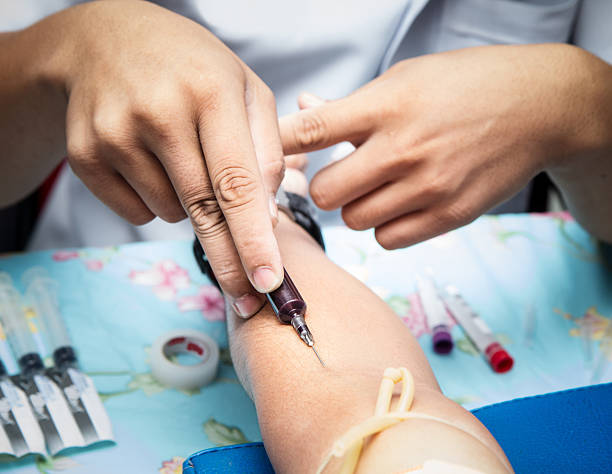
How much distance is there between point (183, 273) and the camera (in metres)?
1.10

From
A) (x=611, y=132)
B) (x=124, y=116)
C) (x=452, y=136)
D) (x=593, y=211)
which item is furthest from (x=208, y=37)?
(x=593, y=211)

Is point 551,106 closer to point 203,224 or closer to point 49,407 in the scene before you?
point 203,224

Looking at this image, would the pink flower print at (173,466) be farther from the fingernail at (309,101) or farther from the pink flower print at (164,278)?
the fingernail at (309,101)

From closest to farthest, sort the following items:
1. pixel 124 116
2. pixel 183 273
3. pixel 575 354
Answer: pixel 124 116, pixel 575 354, pixel 183 273

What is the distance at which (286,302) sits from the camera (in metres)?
0.66

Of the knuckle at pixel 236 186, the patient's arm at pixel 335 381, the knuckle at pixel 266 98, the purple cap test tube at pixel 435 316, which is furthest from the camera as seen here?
the purple cap test tube at pixel 435 316

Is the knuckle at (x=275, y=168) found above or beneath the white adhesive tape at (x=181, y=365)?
above

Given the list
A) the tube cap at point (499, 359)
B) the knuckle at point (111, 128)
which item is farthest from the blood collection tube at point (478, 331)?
the knuckle at point (111, 128)

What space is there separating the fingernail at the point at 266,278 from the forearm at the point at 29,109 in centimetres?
45

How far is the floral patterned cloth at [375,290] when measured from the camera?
0.80 meters

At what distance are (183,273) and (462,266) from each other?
22.9 inches

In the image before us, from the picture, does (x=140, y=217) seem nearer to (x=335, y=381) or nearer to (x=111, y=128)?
(x=111, y=128)

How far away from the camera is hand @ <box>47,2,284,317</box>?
640 mm

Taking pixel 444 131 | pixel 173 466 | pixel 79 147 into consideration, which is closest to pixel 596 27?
pixel 444 131
